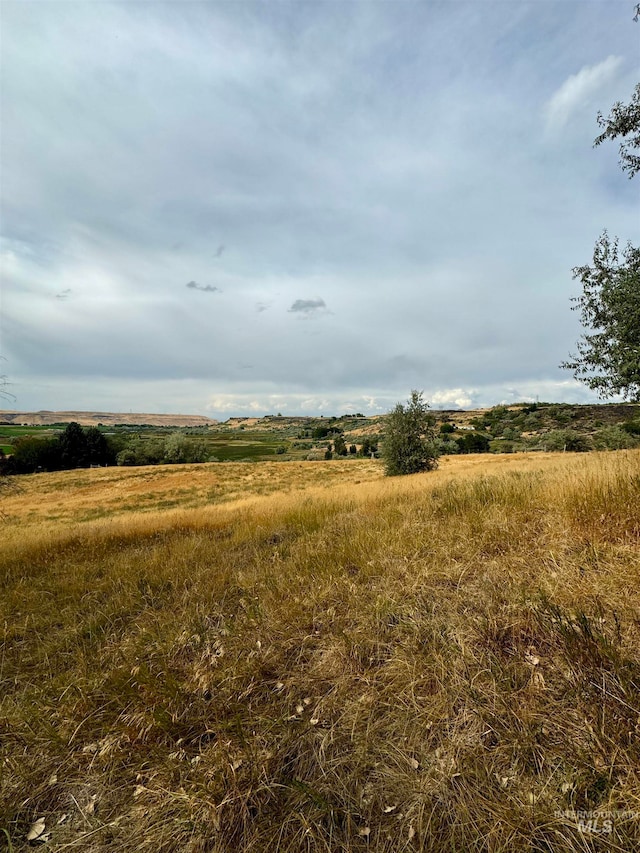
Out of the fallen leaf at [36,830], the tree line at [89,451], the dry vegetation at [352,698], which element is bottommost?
the tree line at [89,451]

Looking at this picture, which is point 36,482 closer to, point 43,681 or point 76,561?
point 76,561

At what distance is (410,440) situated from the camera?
29156mm

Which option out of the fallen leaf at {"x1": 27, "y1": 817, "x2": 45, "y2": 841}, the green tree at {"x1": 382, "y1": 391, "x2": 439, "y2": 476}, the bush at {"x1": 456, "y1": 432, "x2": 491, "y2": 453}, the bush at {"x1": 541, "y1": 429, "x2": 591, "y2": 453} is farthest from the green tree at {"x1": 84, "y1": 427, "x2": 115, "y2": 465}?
the bush at {"x1": 541, "y1": 429, "x2": 591, "y2": 453}

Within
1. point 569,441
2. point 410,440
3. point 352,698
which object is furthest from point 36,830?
point 569,441

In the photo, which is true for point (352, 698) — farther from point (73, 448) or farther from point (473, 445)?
point (73, 448)

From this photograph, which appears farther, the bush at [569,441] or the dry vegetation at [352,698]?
A: the bush at [569,441]

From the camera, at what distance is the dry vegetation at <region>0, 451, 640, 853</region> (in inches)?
67.0

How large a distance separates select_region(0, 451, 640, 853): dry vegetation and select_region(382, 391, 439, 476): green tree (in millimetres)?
24041

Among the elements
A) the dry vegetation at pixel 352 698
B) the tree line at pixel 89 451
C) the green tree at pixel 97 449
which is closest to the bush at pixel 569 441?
the dry vegetation at pixel 352 698

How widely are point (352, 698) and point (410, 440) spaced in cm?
2771

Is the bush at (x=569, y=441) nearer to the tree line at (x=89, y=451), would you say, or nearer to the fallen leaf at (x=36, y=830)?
the fallen leaf at (x=36, y=830)

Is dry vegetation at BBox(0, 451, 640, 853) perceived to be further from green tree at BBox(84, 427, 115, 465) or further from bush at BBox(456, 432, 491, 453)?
green tree at BBox(84, 427, 115, 465)

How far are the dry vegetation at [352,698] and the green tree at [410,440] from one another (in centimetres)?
2404

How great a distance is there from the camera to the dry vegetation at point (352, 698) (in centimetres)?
170
